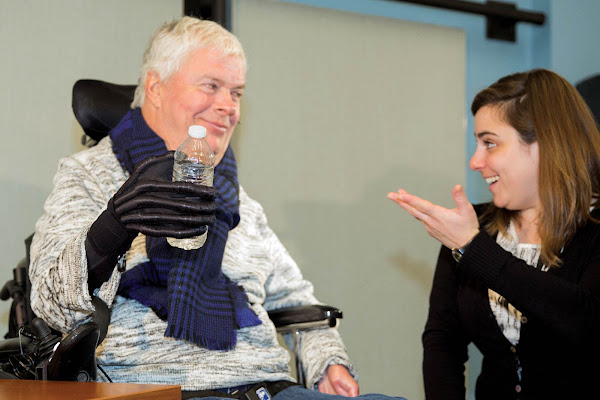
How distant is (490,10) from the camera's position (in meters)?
3.20

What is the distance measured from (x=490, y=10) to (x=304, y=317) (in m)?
2.02

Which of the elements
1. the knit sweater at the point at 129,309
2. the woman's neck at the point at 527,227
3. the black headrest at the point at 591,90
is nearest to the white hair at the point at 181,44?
the knit sweater at the point at 129,309

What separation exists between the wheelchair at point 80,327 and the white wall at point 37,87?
0.23m

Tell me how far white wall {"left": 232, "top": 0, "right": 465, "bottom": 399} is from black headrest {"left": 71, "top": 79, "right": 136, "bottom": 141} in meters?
0.81

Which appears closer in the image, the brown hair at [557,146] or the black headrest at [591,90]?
the brown hair at [557,146]

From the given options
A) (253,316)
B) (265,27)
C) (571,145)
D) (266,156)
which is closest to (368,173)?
(266,156)

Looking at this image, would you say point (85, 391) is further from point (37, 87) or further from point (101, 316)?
point (37, 87)

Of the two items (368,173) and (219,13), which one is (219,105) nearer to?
(219,13)

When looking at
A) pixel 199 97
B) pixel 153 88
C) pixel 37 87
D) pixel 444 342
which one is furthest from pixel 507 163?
pixel 37 87

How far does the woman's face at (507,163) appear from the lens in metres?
1.89

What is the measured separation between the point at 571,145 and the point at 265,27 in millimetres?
1351

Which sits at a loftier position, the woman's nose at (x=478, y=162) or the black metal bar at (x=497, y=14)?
the black metal bar at (x=497, y=14)

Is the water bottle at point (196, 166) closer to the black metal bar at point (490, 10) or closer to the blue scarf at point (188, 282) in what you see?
the blue scarf at point (188, 282)

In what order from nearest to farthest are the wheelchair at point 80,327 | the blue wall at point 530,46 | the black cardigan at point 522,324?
1. the wheelchair at point 80,327
2. the black cardigan at point 522,324
3. the blue wall at point 530,46
